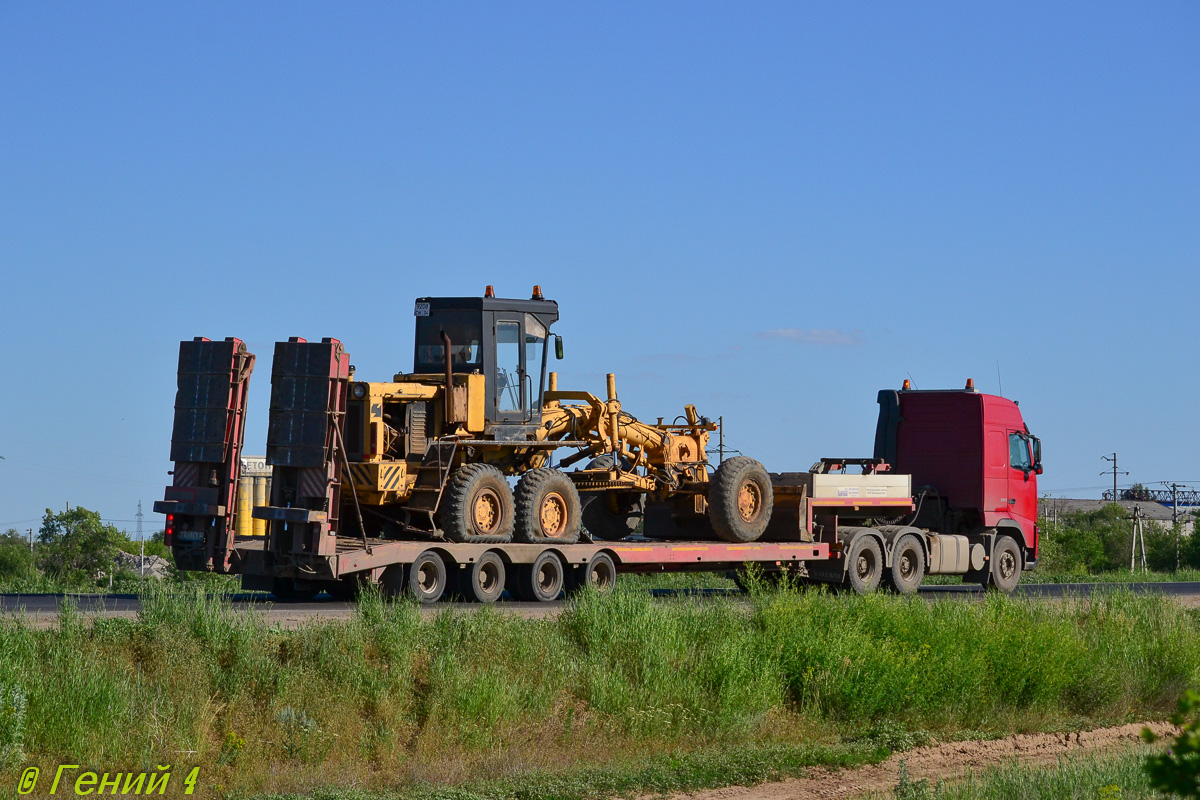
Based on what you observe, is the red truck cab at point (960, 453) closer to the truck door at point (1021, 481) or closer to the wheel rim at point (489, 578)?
the truck door at point (1021, 481)

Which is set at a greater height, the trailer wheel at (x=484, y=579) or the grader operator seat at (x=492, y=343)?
the grader operator seat at (x=492, y=343)

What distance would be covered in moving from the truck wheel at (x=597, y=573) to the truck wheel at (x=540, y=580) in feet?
1.12

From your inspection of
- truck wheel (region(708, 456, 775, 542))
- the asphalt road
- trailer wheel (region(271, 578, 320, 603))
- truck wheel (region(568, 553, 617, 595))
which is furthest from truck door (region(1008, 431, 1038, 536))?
trailer wheel (region(271, 578, 320, 603))

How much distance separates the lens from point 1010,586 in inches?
1064


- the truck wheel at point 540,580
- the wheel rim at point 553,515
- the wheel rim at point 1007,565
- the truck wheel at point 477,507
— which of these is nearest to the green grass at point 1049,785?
the truck wheel at point 540,580

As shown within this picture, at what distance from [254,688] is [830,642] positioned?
6.34 meters

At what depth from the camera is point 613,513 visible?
2431 cm

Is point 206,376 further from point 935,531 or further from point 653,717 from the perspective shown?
point 935,531

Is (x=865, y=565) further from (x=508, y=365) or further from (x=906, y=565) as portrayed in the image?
(x=508, y=365)

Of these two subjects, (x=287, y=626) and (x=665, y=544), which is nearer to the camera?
(x=287, y=626)

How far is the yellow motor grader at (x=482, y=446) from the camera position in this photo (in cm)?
1864

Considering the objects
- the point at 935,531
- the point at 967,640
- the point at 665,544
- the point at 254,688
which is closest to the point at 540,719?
the point at 254,688

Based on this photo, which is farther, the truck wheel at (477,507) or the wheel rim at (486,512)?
the wheel rim at (486,512)

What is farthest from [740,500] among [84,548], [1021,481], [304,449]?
[84,548]
